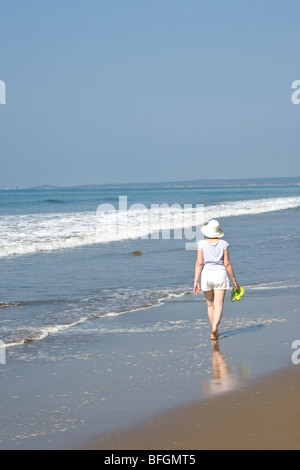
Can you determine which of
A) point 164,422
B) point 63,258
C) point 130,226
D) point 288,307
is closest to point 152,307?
point 288,307

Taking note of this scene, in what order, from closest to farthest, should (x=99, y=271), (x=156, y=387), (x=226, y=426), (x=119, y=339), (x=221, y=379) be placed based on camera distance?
(x=226, y=426)
(x=156, y=387)
(x=221, y=379)
(x=119, y=339)
(x=99, y=271)

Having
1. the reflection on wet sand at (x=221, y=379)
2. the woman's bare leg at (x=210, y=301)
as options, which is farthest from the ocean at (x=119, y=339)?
the woman's bare leg at (x=210, y=301)

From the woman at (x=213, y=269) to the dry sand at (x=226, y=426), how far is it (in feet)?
7.24

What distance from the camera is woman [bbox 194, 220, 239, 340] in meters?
7.36

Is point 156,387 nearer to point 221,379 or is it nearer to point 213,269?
point 221,379

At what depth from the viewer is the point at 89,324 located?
8.30 metres

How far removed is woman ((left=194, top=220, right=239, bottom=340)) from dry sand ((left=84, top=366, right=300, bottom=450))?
221 cm

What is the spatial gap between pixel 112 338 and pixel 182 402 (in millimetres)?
2516

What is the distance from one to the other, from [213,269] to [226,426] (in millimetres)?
3115

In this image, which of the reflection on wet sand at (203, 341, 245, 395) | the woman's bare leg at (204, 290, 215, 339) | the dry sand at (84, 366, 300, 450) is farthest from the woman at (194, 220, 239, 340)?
the dry sand at (84, 366, 300, 450)

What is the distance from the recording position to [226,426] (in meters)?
4.46

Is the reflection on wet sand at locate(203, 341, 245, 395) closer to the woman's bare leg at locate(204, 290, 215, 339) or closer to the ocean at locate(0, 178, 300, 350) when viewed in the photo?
the woman's bare leg at locate(204, 290, 215, 339)

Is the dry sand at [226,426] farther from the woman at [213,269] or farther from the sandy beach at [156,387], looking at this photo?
the woman at [213,269]

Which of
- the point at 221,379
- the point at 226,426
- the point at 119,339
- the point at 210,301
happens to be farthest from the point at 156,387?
the point at 210,301
